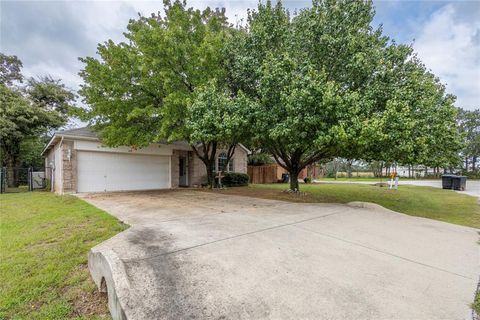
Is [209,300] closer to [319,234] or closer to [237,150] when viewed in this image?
[319,234]

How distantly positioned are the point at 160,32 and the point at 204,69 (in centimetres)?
231

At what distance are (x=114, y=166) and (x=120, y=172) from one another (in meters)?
0.45

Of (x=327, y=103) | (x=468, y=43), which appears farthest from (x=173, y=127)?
(x=468, y=43)

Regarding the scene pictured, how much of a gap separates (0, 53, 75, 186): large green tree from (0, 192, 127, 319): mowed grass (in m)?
8.04

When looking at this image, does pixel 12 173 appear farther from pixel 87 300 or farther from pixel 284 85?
pixel 284 85

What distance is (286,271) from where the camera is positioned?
3.16 metres

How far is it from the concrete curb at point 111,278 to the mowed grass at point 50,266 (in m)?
0.14

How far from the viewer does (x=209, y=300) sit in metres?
2.50

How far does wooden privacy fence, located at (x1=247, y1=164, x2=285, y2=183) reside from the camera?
22234 millimetres

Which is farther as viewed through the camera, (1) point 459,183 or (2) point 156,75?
(1) point 459,183

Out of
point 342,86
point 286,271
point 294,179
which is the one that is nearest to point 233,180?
point 294,179

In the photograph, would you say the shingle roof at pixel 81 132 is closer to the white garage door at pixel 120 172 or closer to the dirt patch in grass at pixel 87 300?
the white garage door at pixel 120 172

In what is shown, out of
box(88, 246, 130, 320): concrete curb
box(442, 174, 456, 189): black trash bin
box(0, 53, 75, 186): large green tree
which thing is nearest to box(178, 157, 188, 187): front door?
box(0, 53, 75, 186): large green tree

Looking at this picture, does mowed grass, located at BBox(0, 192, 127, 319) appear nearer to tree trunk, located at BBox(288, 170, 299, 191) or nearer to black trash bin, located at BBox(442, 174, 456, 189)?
tree trunk, located at BBox(288, 170, 299, 191)
